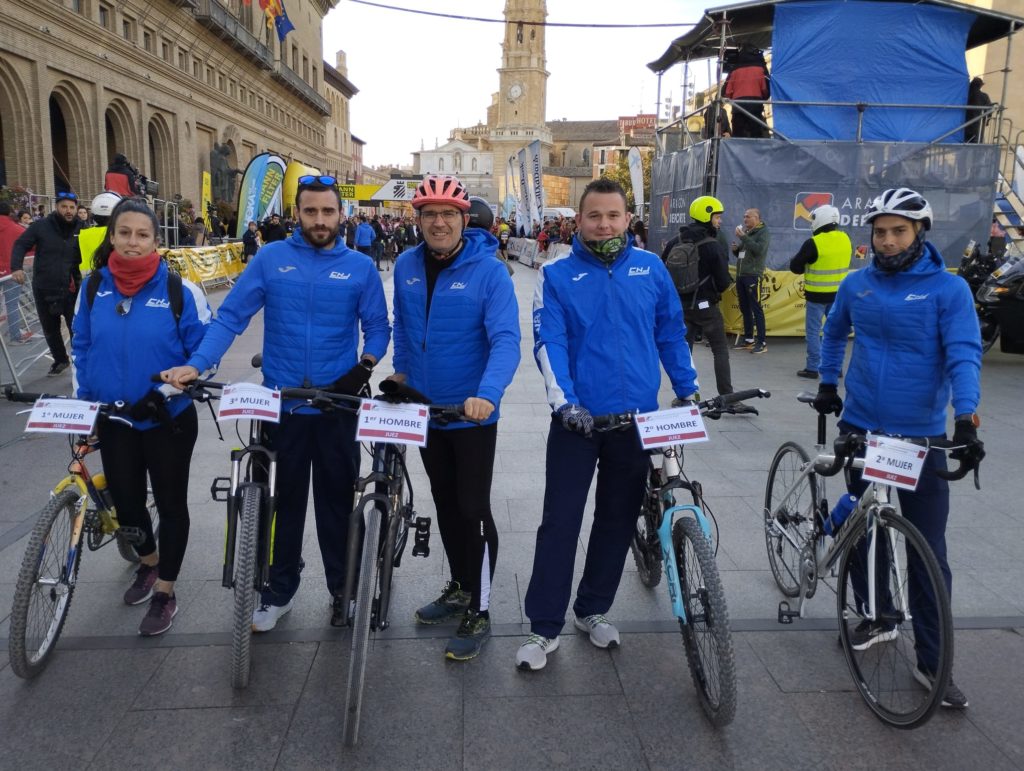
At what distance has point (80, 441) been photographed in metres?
3.62

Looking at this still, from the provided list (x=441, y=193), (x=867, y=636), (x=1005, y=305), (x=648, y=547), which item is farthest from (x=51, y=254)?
(x=1005, y=305)

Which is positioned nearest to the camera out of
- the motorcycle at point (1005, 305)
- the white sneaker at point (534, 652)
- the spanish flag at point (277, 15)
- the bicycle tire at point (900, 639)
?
the bicycle tire at point (900, 639)

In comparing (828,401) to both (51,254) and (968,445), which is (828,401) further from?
(51,254)

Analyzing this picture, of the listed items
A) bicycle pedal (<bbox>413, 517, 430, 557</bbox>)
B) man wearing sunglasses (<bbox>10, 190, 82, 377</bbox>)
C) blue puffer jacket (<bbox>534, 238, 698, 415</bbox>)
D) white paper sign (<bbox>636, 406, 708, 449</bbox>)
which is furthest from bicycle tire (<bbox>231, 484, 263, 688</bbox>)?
man wearing sunglasses (<bbox>10, 190, 82, 377</bbox>)

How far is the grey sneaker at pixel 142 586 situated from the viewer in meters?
3.85

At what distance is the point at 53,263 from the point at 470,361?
726 cm

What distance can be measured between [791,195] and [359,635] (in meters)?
11.4

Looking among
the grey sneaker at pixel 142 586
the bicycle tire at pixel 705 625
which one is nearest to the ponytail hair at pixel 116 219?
the grey sneaker at pixel 142 586

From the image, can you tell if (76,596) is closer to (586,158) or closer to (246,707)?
(246,707)

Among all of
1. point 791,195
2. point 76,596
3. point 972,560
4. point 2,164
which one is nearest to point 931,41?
point 791,195

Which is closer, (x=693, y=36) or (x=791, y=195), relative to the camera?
(x=791, y=195)

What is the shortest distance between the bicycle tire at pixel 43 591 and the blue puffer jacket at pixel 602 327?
2.06 metres

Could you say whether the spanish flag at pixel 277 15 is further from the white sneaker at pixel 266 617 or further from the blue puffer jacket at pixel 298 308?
the white sneaker at pixel 266 617

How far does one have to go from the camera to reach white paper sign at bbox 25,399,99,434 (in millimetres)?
3234
